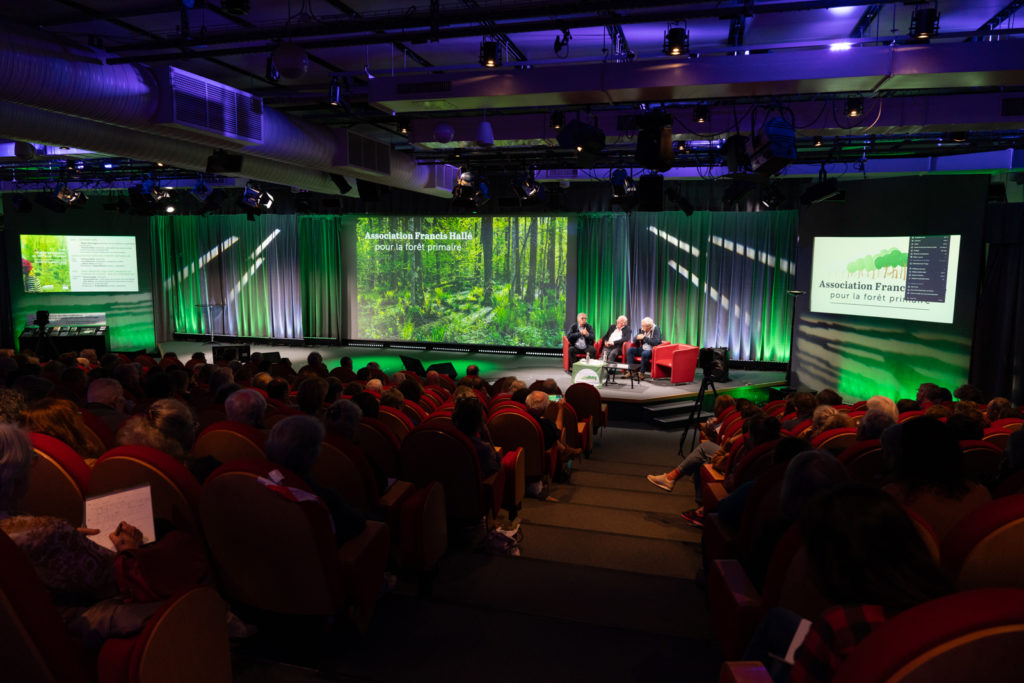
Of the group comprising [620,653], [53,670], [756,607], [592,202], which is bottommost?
[620,653]

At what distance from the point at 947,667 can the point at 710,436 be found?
460cm

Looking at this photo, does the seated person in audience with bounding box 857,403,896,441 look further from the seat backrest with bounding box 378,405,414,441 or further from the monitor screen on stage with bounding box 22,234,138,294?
the monitor screen on stage with bounding box 22,234,138,294

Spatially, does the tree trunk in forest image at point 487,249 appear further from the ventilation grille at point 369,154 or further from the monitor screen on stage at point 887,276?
the monitor screen on stage at point 887,276

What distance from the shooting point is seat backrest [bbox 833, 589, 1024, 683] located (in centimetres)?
108

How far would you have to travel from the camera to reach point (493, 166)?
1143cm

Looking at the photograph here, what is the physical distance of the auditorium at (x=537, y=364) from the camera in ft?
5.65

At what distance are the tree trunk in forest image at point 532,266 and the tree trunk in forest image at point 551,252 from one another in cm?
27

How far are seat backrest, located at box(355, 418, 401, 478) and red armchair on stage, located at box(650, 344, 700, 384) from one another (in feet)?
25.3

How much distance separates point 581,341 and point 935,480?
31.3 feet

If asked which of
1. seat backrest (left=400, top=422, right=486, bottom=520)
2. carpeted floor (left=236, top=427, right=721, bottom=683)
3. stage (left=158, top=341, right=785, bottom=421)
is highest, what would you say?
seat backrest (left=400, top=422, right=486, bottom=520)

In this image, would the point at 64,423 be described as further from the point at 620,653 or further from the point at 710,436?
the point at 710,436

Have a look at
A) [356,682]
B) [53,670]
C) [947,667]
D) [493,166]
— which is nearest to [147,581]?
[53,670]

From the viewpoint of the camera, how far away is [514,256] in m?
14.0

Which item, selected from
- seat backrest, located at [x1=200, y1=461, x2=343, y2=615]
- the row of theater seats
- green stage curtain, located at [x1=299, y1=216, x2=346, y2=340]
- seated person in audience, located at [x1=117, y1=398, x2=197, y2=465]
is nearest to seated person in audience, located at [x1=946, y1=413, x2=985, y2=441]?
the row of theater seats
